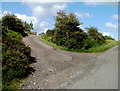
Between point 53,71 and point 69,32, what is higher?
point 69,32

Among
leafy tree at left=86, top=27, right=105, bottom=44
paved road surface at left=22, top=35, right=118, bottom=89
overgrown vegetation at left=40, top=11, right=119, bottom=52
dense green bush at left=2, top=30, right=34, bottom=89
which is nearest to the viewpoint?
paved road surface at left=22, top=35, right=118, bottom=89

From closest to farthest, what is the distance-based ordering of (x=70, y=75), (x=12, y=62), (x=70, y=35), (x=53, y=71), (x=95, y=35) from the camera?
(x=12, y=62) → (x=70, y=75) → (x=53, y=71) → (x=70, y=35) → (x=95, y=35)

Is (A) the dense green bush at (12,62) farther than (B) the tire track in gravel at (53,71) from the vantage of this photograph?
Yes

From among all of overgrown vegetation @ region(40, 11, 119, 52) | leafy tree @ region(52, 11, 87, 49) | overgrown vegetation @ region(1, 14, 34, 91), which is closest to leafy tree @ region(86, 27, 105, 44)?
overgrown vegetation @ region(40, 11, 119, 52)

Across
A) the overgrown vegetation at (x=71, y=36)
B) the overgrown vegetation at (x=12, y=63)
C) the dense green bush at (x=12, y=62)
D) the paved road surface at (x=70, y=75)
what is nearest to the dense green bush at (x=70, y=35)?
the overgrown vegetation at (x=71, y=36)

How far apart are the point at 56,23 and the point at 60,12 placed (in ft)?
4.87

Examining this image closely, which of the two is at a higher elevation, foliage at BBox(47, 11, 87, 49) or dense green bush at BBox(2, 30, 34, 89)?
foliage at BBox(47, 11, 87, 49)

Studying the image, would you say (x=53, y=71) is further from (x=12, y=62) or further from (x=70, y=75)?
(x=12, y=62)

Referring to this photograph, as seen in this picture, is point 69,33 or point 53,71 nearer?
point 53,71

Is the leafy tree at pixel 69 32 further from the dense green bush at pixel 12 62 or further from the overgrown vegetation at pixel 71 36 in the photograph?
the dense green bush at pixel 12 62

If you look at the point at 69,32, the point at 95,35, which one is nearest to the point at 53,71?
the point at 69,32

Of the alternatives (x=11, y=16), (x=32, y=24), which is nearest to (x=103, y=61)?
(x=11, y=16)

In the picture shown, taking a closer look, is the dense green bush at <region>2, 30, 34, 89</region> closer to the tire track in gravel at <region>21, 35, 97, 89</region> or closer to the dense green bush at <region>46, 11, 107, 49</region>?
the tire track in gravel at <region>21, 35, 97, 89</region>

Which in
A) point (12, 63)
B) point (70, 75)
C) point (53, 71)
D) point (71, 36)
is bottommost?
point (70, 75)
